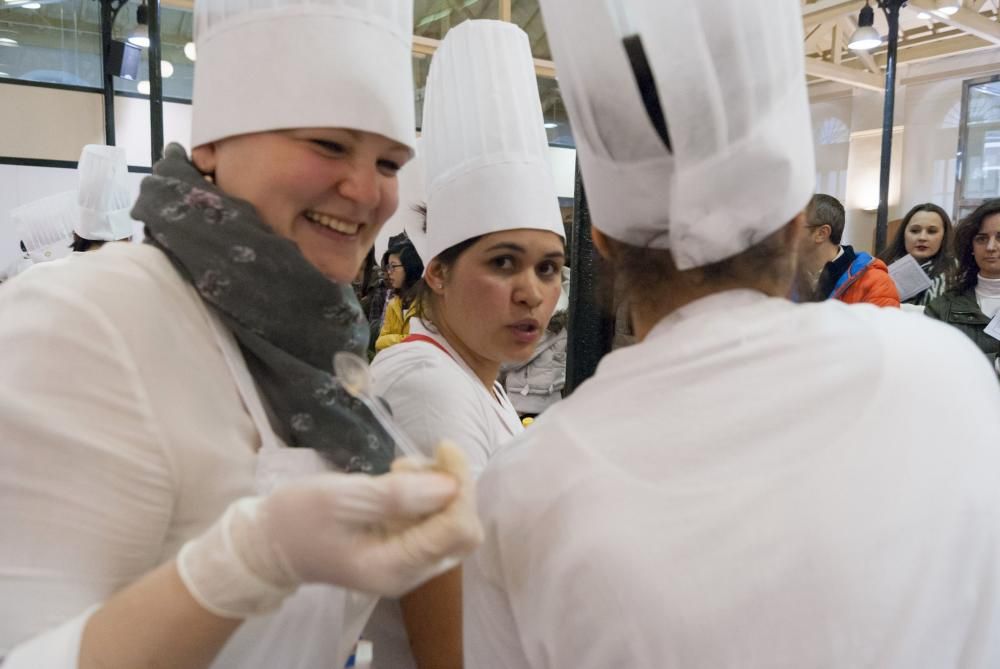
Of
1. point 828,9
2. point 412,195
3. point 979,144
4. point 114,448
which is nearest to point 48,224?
point 412,195

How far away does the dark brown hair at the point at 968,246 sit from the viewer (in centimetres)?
361

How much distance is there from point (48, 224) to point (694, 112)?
518 centimetres

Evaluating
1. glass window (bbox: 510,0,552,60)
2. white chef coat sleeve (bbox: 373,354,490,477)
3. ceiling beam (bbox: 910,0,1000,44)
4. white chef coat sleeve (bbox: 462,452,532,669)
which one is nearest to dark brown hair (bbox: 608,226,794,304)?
white chef coat sleeve (bbox: 462,452,532,669)

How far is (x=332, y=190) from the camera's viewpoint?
0.98 metres

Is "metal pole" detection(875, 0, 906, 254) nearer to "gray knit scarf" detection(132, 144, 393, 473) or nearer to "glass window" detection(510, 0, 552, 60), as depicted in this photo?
"glass window" detection(510, 0, 552, 60)

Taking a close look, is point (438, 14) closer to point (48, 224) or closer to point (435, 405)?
point (48, 224)

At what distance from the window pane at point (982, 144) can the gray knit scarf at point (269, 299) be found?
34.6 feet

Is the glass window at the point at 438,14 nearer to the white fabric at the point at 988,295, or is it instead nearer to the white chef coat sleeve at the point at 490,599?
the white fabric at the point at 988,295

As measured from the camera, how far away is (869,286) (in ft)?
11.2

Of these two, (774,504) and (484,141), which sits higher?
(484,141)

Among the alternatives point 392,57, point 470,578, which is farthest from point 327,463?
point 392,57

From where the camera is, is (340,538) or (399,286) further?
(399,286)

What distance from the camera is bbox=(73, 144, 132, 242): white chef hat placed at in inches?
164

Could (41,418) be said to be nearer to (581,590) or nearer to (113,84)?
(581,590)
